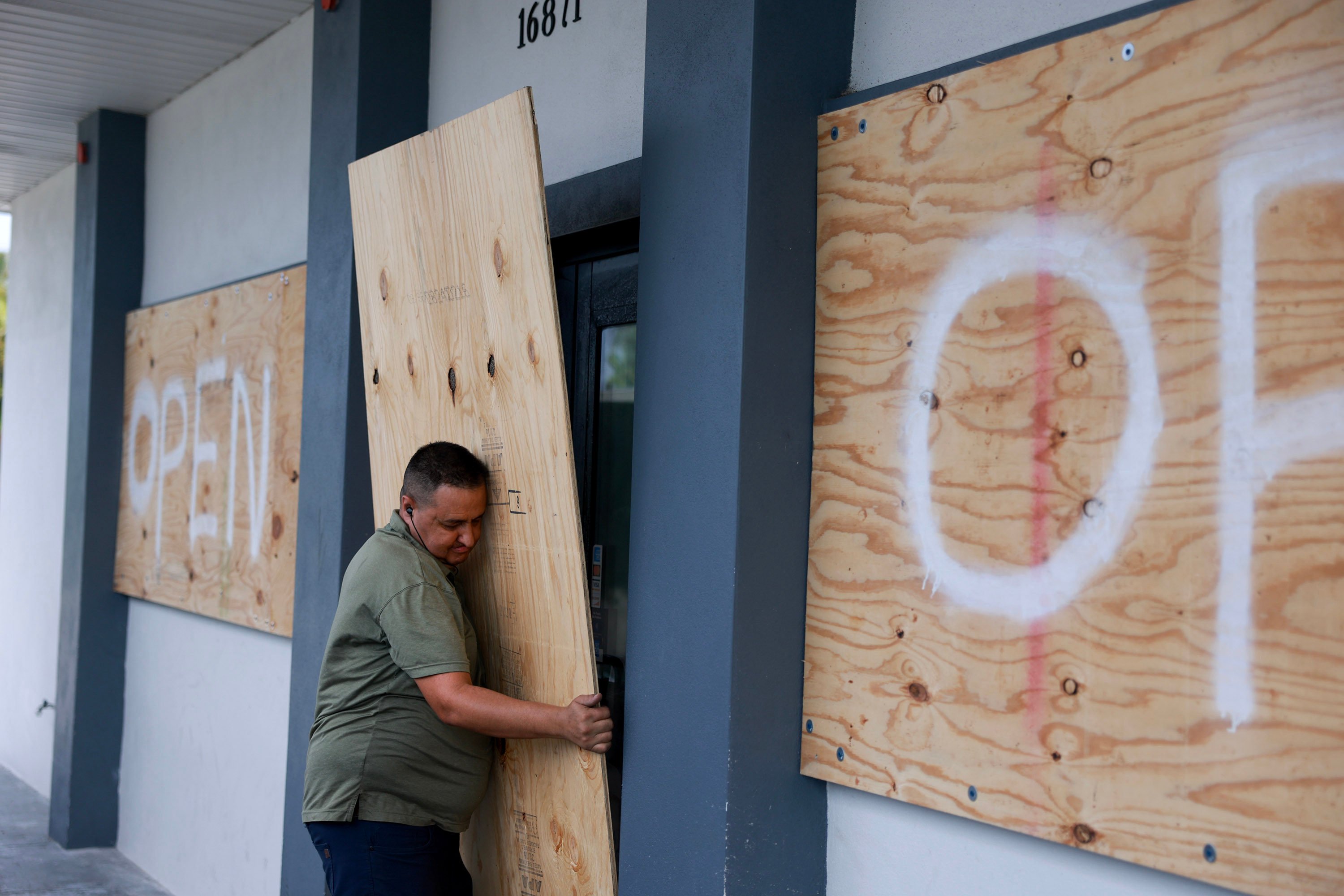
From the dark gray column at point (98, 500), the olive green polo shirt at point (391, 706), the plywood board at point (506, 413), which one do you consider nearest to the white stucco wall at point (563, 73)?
the plywood board at point (506, 413)

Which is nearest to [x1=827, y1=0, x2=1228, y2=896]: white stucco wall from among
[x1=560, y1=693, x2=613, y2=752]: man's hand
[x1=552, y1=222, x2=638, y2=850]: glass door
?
[x1=560, y1=693, x2=613, y2=752]: man's hand

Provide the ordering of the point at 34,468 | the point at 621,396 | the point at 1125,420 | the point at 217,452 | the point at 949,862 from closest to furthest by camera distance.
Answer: the point at 1125,420, the point at 949,862, the point at 621,396, the point at 217,452, the point at 34,468

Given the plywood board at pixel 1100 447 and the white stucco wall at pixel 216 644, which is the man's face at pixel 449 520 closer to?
the plywood board at pixel 1100 447

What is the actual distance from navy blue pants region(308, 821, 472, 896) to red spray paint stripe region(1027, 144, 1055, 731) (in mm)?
1676

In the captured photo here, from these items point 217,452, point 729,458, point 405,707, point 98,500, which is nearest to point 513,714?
point 405,707

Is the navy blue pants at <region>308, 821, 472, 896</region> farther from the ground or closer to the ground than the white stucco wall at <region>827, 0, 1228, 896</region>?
closer to the ground

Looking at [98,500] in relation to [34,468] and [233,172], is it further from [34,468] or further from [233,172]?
[233,172]

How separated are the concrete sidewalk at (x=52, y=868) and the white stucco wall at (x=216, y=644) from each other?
0.35 feet

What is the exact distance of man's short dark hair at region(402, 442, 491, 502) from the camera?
301cm

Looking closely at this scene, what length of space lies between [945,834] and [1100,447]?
34.5 inches

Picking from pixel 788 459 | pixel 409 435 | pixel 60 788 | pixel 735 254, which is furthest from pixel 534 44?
pixel 60 788

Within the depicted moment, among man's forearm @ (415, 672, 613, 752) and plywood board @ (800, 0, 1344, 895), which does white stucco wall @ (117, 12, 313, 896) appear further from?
plywood board @ (800, 0, 1344, 895)

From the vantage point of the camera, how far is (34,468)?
8070mm

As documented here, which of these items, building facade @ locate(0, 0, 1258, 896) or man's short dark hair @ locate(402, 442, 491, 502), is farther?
man's short dark hair @ locate(402, 442, 491, 502)
